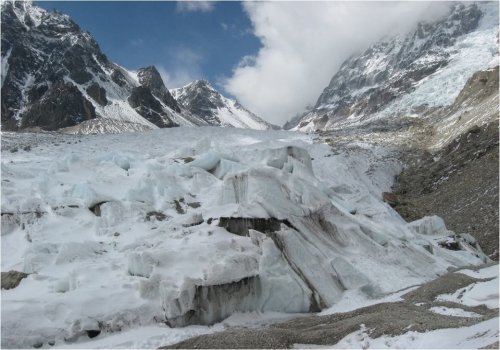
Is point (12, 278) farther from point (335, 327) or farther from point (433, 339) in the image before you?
point (433, 339)

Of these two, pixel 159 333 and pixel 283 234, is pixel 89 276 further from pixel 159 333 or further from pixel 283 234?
pixel 283 234

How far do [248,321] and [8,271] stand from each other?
8.32 metres

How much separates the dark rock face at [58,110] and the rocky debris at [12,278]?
145 metres

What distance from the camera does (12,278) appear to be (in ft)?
56.0

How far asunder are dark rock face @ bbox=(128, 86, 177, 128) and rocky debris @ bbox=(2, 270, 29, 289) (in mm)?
171583

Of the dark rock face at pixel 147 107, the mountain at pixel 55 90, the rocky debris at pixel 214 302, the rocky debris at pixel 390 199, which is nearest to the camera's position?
the rocky debris at pixel 214 302

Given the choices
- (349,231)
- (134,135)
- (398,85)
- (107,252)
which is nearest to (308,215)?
(349,231)

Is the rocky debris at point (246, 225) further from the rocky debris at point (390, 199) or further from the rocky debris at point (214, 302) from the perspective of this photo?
the rocky debris at point (390, 199)

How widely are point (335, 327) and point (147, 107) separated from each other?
601ft

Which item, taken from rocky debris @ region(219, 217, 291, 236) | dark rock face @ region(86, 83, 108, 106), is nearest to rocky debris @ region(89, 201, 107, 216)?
rocky debris @ region(219, 217, 291, 236)

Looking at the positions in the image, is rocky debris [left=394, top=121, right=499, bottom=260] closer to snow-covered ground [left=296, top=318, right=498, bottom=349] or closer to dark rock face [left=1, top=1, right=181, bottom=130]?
snow-covered ground [left=296, top=318, right=498, bottom=349]

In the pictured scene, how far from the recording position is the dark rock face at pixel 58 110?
15662cm

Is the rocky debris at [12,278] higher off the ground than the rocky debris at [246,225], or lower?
lower

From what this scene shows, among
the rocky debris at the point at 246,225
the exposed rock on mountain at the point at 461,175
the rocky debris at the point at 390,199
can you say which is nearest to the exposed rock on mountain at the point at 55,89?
the exposed rock on mountain at the point at 461,175
